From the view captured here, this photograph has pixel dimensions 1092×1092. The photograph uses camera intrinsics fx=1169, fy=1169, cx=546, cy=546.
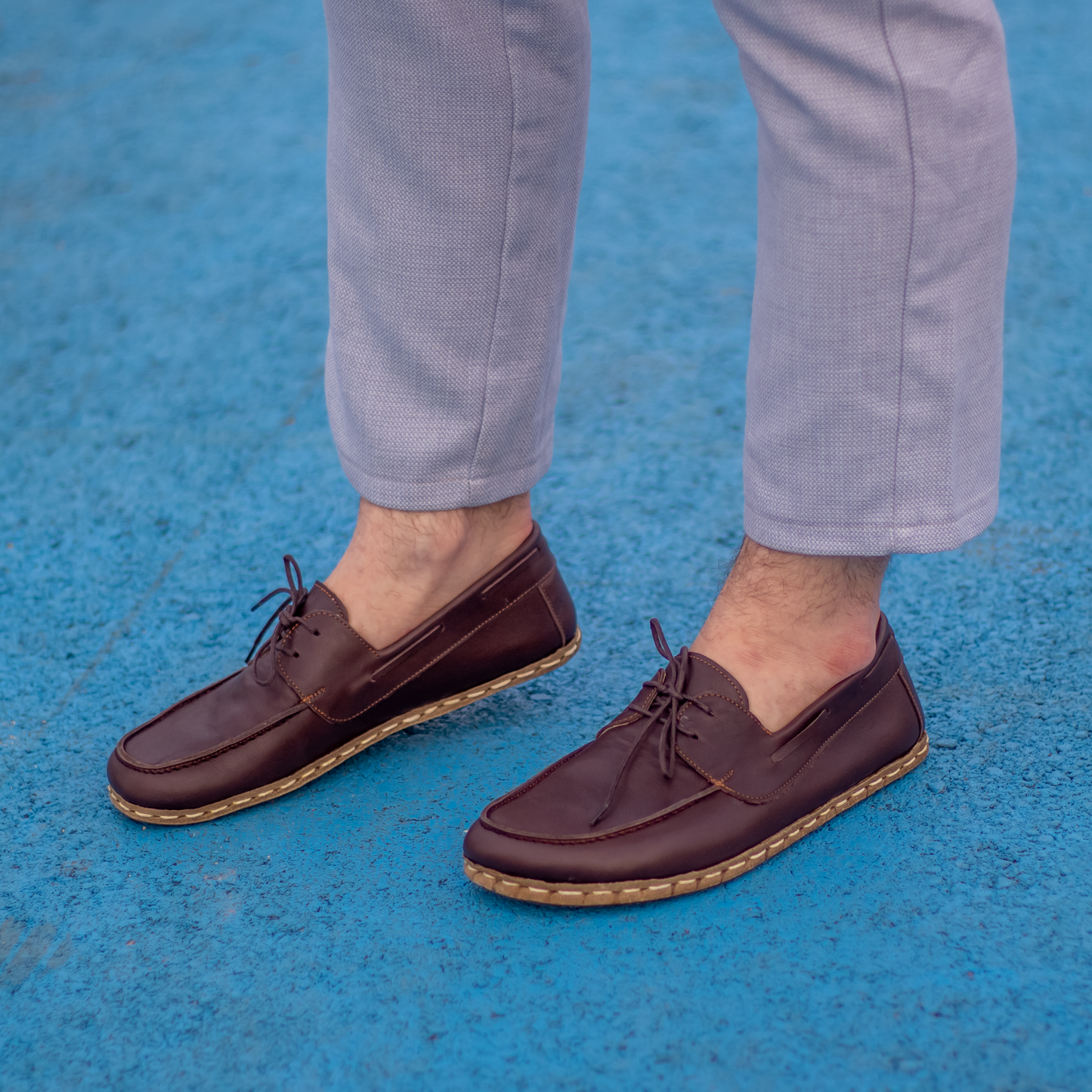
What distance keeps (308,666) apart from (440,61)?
492mm

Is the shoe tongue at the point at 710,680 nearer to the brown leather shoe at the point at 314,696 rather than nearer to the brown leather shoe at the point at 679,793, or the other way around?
the brown leather shoe at the point at 679,793

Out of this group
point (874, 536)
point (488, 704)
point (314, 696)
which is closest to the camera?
point (874, 536)

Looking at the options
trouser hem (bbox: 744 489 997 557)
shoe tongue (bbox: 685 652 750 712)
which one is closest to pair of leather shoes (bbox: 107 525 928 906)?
shoe tongue (bbox: 685 652 750 712)

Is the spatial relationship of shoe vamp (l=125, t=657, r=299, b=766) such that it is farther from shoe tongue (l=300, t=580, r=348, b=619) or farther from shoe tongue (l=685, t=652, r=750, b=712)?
shoe tongue (l=685, t=652, r=750, b=712)

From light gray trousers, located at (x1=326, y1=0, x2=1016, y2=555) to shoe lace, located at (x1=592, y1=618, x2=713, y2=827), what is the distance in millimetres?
122

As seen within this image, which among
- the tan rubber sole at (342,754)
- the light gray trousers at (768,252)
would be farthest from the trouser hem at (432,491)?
the tan rubber sole at (342,754)

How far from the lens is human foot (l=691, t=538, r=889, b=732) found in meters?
0.89

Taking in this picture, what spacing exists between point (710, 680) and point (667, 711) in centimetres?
4

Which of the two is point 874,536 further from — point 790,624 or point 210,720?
point 210,720

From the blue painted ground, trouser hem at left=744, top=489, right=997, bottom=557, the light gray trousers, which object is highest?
the light gray trousers

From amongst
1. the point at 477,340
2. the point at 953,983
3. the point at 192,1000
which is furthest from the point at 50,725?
the point at 953,983

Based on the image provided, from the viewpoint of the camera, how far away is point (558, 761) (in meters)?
0.90

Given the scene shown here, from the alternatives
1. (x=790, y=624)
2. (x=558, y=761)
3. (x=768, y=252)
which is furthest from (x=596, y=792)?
(x=768, y=252)

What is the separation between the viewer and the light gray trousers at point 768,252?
2.49 feet
